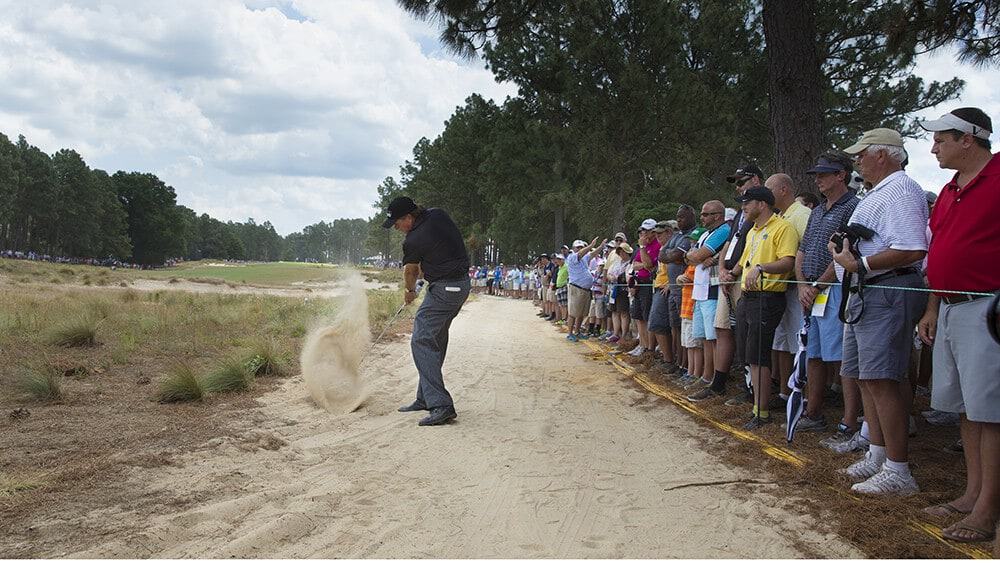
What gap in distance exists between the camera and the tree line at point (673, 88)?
345 inches

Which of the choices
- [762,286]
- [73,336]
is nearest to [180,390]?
[73,336]

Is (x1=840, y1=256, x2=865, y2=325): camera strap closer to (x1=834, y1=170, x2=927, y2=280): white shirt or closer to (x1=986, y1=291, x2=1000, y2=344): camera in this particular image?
(x1=834, y1=170, x2=927, y2=280): white shirt

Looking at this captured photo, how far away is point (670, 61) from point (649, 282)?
16.2 m

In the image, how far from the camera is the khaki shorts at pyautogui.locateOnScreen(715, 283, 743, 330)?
677 cm

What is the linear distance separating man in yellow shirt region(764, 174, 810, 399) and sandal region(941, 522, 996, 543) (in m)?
2.76

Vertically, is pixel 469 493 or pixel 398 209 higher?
pixel 398 209

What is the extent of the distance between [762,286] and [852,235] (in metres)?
1.44

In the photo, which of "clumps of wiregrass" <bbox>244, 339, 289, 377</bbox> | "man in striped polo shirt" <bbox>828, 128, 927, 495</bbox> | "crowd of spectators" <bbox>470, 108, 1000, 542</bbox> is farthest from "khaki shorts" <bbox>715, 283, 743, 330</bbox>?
"clumps of wiregrass" <bbox>244, 339, 289, 377</bbox>

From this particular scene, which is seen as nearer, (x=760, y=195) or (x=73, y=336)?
(x=760, y=195)

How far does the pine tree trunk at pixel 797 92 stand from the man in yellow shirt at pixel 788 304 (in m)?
2.45

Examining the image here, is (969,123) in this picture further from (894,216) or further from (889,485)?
(889,485)

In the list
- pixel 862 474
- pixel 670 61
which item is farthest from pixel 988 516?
pixel 670 61

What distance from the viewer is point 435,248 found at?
259 inches

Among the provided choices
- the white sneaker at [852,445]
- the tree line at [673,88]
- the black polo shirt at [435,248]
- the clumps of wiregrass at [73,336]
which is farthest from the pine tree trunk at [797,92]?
the clumps of wiregrass at [73,336]
